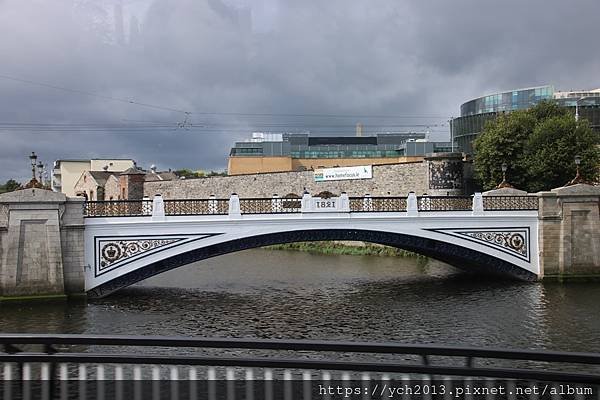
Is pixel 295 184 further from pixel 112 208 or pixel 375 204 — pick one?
pixel 112 208

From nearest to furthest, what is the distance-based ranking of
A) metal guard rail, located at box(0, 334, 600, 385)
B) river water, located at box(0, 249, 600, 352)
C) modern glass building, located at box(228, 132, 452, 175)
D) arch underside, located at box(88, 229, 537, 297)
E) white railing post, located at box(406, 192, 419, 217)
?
metal guard rail, located at box(0, 334, 600, 385) → river water, located at box(0, 249, 600, 352) → arch underside, located at box(88, 229, 537, 297) → white railing post, located at box(406, 192, 419, 217) → modern glass building, located at box(228, 132, 452, 175)

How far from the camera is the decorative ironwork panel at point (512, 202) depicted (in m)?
23.4

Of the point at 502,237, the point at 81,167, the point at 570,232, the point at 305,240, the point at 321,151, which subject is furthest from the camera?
the point at 81,167

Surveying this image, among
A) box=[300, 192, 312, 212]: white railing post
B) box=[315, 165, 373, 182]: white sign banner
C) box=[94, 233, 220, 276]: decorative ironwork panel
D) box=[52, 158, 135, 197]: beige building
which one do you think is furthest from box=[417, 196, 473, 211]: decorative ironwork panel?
box=[52, 158, 135, 197]: beige building

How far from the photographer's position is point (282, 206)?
2150 cm

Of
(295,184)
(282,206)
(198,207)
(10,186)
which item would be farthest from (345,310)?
(10,186)

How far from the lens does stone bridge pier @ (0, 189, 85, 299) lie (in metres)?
19.2

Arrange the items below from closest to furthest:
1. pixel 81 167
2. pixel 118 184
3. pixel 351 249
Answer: pixel 351 249, pixel 118 184, pixel 81 167

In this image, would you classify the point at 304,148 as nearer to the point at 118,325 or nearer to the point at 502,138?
the point at 502,138

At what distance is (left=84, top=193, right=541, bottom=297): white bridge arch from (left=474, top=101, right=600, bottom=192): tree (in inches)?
461

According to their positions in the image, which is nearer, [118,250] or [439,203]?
[118,250]

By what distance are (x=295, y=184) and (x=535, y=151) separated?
55.4 feet

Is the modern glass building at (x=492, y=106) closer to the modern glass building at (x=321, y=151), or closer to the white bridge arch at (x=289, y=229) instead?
the modern glass building at (x=321, y=151)

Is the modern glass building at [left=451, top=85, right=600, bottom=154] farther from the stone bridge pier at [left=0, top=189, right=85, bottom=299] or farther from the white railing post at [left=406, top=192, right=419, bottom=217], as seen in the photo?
the stone bridge pier at [left=0, top=189, right=85, bottom=299]
